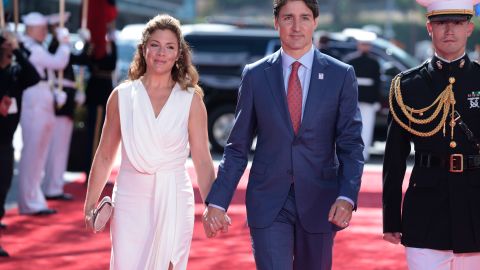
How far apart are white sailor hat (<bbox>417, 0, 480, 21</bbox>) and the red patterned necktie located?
70 cm

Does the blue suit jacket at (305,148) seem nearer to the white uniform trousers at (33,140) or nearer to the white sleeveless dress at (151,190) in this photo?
the white sleeveless dress at (151,190)

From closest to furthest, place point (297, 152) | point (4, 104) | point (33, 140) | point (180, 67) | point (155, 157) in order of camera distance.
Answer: point (297, 152)
point (155, 157)
point (180, 67)
point (4, 104)
point (33, 140)

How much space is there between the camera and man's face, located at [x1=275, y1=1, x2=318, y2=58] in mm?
5375

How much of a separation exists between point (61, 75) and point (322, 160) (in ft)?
24.0

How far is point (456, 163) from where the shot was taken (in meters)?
5.35

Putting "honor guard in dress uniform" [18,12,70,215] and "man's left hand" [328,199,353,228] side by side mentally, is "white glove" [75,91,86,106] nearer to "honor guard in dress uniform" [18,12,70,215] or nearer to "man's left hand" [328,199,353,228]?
"honor guard in dress uniform" [18,12,70,215]

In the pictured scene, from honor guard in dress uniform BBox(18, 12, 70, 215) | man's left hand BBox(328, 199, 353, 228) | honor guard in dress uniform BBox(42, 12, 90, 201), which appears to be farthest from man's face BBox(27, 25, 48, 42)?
man's left hand BBox(328, 199, 353, 228)

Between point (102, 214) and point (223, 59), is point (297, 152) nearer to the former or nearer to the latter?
point (102, 214)

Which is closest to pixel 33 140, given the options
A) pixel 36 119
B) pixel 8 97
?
pixel 36 119

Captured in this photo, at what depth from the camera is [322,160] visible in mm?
5363

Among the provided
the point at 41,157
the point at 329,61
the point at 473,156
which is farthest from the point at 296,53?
the point at 41,157

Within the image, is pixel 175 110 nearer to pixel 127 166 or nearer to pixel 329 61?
pixel 127 166

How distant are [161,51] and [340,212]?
149cm

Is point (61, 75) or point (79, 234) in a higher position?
point (61, 75)
